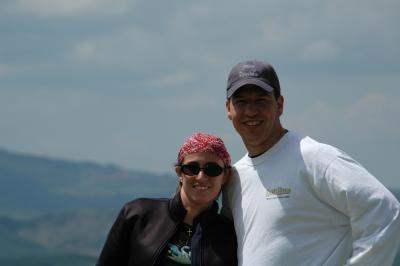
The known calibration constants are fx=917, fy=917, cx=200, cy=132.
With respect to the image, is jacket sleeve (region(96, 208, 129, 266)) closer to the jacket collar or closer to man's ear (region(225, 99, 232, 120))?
the jacket collar

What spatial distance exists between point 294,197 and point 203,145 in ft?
3.06

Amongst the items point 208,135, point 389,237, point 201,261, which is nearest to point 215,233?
point 201,261

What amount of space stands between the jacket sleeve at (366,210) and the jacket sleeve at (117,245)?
6.03ft

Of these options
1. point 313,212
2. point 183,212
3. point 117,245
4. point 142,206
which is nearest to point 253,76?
point 313,212

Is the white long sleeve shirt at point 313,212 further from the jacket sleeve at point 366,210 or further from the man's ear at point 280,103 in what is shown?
the man's ear at point 280,103

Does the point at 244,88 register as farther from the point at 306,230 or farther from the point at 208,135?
the point at 306,230

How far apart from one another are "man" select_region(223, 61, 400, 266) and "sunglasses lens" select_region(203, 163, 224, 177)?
201 mm

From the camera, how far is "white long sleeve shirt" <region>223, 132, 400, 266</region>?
6641mm

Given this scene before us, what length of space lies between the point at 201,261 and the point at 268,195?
795 millimetres

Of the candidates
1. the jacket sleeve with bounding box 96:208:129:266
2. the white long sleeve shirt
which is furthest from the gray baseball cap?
the jacket sleeve with bounding box 96:208:129:266

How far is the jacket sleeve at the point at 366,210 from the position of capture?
662 cm

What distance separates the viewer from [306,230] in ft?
22.7

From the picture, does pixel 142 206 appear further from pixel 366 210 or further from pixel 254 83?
pixel 366 210

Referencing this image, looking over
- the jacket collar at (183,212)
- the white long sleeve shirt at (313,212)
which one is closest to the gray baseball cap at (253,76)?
the white long sleeve shirt at (313,212)
